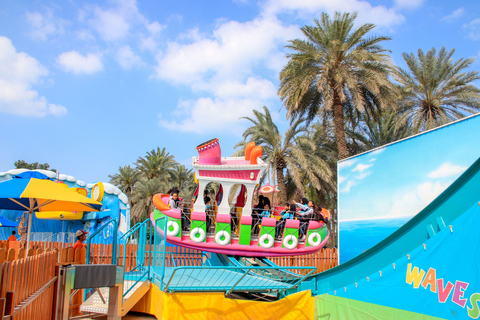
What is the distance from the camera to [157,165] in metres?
34.6

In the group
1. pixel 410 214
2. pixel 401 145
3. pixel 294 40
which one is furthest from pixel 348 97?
pixel 410 214

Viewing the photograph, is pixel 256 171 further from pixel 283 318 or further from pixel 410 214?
pixel 410 214

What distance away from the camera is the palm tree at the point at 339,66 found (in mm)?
17391

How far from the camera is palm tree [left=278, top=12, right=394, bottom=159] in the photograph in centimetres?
1739

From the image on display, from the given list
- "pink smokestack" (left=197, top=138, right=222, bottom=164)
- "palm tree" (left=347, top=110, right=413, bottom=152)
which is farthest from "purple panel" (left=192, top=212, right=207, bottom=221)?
"palm tree" (left=347, top=110, right=413, bottom=152)

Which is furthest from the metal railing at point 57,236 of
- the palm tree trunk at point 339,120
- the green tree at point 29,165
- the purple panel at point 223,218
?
the green tree at point 29,165

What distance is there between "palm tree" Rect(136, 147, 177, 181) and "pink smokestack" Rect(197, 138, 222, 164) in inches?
968

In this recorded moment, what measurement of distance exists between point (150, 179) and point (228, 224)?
83.2 ft

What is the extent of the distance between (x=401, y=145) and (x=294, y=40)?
8.70 metres

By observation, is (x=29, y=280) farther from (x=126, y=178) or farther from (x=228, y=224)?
(x=126, y=178)

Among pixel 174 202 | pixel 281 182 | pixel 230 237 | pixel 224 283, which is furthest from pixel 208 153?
pixel 281 182

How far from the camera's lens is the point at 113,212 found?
22500 millimetres

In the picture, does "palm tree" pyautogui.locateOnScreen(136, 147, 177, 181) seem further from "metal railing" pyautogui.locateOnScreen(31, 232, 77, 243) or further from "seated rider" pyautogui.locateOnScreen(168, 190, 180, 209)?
"seated rider" pyautogui.locateOnScreen(168, 190, 180, 209)

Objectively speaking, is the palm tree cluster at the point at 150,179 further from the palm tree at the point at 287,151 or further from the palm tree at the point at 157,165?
the palm tree at the point at 287,151
